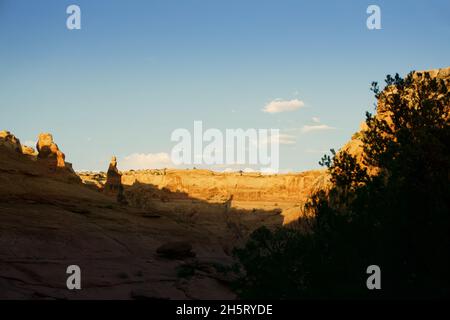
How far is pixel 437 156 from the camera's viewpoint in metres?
12.3

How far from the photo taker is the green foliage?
1182 centimetres

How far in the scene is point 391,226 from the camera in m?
12.4

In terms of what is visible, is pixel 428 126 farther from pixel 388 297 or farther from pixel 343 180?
pixel 388 297

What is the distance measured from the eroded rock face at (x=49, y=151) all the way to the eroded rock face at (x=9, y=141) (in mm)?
4066

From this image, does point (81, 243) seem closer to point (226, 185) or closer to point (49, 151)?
point (49, 151)

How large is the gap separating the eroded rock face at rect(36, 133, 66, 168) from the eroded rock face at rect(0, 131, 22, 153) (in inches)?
160

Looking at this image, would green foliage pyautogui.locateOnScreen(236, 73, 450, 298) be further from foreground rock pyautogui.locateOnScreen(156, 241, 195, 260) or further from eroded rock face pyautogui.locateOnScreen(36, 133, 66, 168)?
eroded rock face pyautogui.locateOnScreen(36, 133, 66, 168)

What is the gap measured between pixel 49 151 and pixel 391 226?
183ft

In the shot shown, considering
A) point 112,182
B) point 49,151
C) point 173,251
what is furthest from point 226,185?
point 173,251

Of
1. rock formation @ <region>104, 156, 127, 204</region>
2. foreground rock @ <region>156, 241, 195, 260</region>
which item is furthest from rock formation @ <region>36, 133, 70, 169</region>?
foreground rock @ <region>156, 241, 195, 260</region>

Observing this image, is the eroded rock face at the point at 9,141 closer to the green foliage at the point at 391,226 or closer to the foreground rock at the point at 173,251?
the foreground rock at the point at 173,251

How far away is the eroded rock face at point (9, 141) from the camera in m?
63.0

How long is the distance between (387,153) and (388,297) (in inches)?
180
